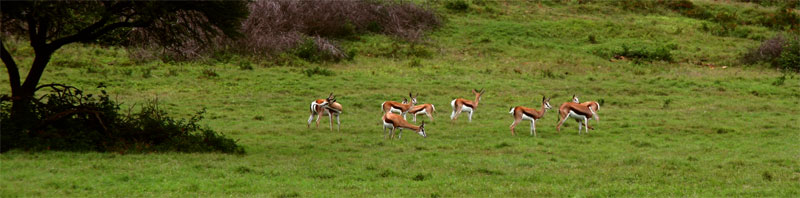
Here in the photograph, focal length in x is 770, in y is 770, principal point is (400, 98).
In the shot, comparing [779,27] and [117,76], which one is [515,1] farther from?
[117,76]

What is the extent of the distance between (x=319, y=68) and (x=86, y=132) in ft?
57.1

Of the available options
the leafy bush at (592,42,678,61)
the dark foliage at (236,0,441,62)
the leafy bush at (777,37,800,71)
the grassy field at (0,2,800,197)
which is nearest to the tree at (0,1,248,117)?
the grassy field at (0,2,800,197)

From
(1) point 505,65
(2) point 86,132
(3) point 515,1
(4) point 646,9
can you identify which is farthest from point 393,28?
(2) point 86,132

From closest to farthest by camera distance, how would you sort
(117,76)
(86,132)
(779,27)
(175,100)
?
1. (86,132)
2. (175,100)
3. (117,76)
4. (779,27)

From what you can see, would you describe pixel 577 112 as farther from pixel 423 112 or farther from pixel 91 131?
pixel 91 131

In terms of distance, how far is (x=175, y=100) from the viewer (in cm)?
2419

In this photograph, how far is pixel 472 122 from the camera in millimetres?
21828

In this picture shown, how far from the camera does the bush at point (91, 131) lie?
14.4 m

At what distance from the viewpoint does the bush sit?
14.4m

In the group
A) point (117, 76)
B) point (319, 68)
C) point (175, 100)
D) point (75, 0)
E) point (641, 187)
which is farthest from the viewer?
point (319, 68)

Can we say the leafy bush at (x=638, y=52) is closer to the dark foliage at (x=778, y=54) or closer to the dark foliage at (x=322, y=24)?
the dark foliage at (x=778, y=54)

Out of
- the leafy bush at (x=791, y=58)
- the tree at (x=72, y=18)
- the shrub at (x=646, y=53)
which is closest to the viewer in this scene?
the tree at (x=72, y=18)

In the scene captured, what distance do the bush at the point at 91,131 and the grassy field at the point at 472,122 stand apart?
1.74ft

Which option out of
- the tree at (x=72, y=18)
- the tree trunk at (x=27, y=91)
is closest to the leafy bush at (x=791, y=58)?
the tree at (x=72, y=18)
